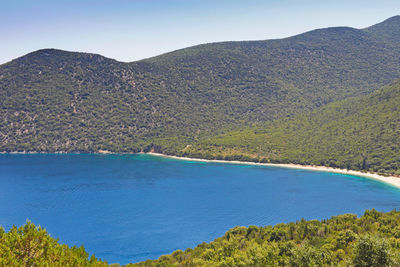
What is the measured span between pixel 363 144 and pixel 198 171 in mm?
67104

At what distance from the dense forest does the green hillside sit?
250 feet

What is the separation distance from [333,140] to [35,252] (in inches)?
5774

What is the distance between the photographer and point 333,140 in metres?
159

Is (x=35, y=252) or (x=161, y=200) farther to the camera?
(x=161, y=200)

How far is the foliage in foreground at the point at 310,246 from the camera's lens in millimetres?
32625

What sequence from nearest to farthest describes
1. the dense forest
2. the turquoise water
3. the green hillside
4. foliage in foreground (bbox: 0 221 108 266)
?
foliage in foreground (bbox: 0 221 108 266)
the dense forest
the turquoise water
the green hillside

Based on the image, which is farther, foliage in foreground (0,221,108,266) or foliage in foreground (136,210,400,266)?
foliage in foreground (136,210,400,266)

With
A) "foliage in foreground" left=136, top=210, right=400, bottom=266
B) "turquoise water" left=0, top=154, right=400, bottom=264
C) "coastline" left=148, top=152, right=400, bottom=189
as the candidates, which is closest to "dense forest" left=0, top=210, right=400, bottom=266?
"foliage in foreground" left=136, top=210, right=400, bottom=266

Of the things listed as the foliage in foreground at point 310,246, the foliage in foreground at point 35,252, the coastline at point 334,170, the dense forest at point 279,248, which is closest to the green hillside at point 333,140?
the coastline at point 334,170

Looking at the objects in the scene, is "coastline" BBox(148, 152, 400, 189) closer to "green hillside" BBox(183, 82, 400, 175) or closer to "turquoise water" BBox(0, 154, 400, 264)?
"green hillside" BBox(183, 82, 400, 175)

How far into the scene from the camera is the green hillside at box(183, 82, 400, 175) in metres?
139

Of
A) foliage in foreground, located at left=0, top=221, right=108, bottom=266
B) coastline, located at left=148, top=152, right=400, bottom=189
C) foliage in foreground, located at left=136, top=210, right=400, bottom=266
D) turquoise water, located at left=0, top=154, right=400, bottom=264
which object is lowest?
coastline, located at left=148, top=152, right=400, bottom=189

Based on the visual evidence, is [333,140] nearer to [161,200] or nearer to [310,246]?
[161,200]

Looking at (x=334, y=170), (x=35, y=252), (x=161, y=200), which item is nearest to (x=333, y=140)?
(x=334, y=170)
